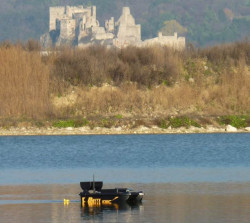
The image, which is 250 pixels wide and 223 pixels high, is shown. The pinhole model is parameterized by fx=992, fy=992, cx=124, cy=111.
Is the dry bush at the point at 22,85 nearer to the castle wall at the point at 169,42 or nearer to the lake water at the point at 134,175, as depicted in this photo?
the lake water at the point at 134,175

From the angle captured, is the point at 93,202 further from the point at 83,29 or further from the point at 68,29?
the point at 68,29

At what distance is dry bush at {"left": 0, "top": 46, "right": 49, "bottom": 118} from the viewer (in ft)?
147

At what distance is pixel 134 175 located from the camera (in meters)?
26.4

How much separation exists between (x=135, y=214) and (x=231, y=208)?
191 centimetres

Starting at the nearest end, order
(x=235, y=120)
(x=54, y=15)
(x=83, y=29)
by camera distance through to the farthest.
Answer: (x=235, y=120)
(x=83, y=29)
(x=54, y=15)

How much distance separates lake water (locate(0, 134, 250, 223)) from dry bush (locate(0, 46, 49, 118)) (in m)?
3.64

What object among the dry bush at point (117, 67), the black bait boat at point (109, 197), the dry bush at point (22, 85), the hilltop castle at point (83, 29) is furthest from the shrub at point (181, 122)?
the hilltop castle at point (83, 29)

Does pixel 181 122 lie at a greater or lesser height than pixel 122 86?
lesser

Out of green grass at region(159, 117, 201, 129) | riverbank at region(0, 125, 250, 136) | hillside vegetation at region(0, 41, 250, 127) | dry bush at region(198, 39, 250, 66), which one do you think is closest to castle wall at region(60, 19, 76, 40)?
dry bush at region(198, 39, 250, 66)

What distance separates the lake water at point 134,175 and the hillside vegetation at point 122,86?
11.3 ft

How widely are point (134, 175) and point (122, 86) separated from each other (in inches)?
851

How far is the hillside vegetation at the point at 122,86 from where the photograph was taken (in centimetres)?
4459

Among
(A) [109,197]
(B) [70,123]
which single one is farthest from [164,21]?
(A) [109,197]

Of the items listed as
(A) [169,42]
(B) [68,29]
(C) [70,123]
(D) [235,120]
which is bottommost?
(C) [70,123]
